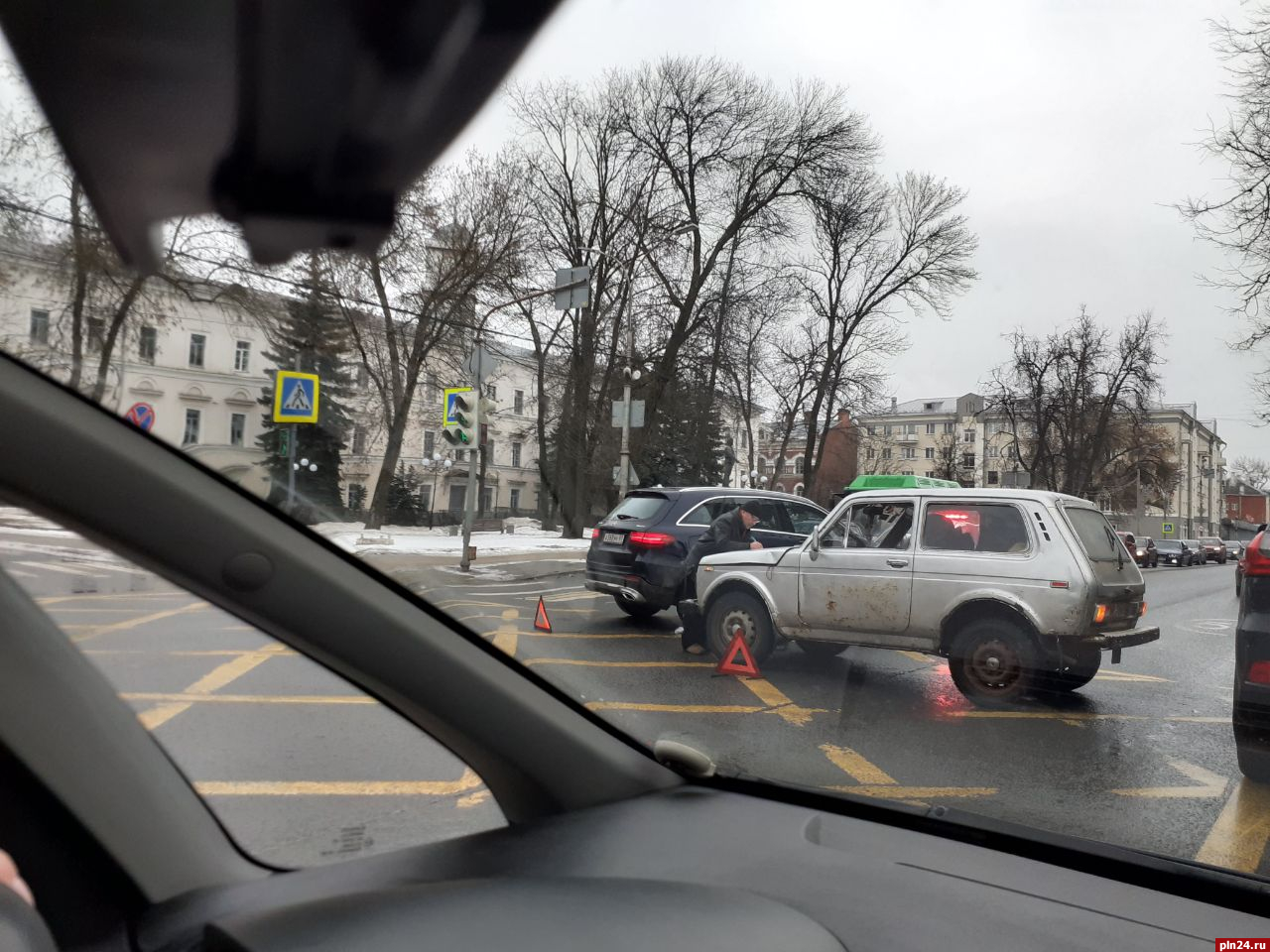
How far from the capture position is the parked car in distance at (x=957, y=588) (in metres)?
2.66

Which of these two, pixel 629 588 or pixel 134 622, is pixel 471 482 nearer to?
pixel 134 622

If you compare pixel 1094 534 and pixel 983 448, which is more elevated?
pixel 983 448

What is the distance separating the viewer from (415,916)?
4.73 ft

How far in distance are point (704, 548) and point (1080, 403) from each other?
5.98 ft

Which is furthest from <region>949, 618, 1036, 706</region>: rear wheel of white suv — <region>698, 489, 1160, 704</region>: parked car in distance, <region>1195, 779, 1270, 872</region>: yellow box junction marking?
<region>1195, 779, 1270, 872</region>: yellow box junction marking

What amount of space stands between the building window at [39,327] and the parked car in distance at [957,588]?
2405mm

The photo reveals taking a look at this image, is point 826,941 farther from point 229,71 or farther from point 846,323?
point 229,71

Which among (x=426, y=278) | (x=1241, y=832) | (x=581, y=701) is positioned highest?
(x=426, y=278)

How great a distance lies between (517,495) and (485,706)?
1030 mm

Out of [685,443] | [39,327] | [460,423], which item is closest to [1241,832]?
[460,423]

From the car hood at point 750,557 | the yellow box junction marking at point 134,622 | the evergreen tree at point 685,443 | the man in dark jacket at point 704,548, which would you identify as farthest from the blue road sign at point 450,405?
the car hood at point 750,557

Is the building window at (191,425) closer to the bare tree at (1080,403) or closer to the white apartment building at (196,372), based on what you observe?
the white apartment building at (196,372)

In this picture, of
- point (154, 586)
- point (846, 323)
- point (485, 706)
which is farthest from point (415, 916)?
point (846, 323)

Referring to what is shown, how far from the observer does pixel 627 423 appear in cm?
382
